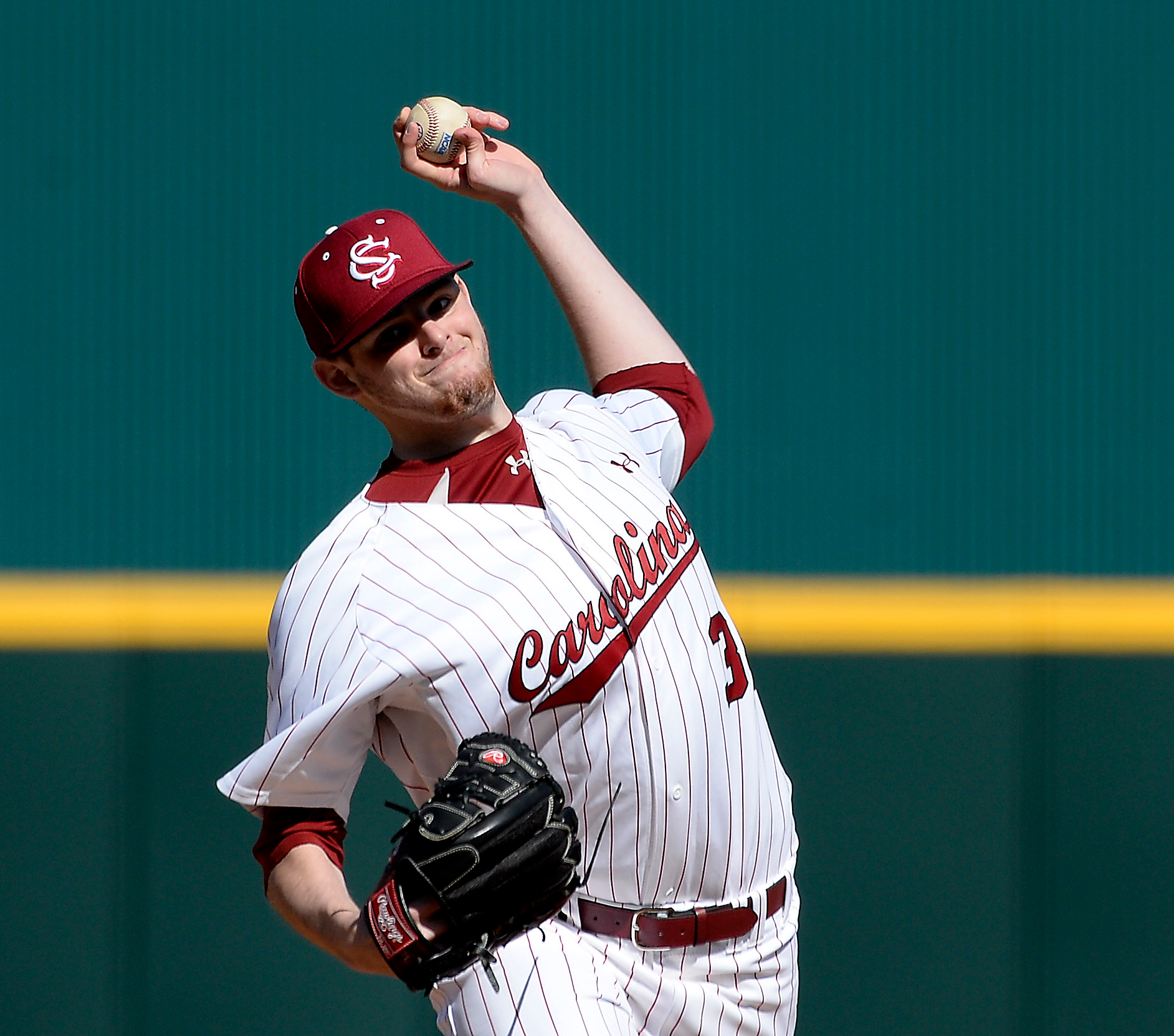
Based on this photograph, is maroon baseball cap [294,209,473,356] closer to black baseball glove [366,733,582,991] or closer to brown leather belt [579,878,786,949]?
black baseball glove [366,733,582,991]

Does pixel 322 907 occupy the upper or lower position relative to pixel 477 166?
lower

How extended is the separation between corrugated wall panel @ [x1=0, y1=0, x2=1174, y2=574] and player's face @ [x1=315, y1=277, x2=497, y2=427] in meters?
1.89

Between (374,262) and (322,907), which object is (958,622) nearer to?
(374,262)

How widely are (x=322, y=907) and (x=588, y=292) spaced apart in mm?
913

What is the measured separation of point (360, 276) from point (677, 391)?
1.81 ft

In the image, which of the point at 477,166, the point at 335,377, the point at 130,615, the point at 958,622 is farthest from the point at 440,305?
the point at 958,622

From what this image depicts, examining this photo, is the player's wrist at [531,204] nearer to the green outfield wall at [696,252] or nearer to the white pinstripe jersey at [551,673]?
the white pinstripe jersey at [551,673]

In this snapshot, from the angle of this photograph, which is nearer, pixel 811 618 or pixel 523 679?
pixel 523 679

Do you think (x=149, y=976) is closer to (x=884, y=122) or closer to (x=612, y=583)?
(x=612, y=583)

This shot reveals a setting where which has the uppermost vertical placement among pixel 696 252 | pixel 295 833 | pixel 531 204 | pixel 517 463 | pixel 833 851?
pixel 696 252

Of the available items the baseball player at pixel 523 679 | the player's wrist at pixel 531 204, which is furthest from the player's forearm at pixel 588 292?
the baseball player at pixel 523 679

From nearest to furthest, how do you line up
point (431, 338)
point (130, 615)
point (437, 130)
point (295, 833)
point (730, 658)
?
1. point (295, 833)
2. point (431, 338)
3. point (730, 658)
4. point (437, 130)
5. point (130, 615)

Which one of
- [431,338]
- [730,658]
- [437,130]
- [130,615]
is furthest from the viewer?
[130,615]

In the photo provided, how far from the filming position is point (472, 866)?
1.25 m
